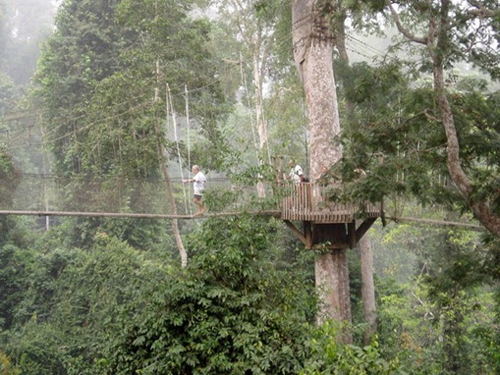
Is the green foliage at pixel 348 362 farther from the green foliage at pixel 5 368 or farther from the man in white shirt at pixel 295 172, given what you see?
the green foliage at pixel 5 368

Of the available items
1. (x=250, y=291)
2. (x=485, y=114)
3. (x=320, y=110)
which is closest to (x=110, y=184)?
(x=320, y=110)

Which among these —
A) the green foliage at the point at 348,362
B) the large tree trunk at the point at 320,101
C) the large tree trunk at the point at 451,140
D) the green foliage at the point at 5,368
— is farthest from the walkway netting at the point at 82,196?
the green foliage at the point at 348,362

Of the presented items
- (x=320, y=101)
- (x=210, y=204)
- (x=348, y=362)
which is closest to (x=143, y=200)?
(x=210, y=204)

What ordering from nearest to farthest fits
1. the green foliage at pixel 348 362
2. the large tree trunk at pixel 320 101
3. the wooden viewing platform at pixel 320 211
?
the green foliage at pixel 348 362, the wooden viewing platform at pixel 320 211, the large tree trunk at pixel 320 101

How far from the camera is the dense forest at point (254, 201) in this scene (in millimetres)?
4648

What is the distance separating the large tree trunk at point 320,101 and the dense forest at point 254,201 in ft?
0.10

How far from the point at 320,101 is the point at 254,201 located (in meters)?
Answer: 2.33

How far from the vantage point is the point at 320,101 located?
7.67 m

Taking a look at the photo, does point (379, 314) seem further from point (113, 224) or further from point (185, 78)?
point (113, 224)

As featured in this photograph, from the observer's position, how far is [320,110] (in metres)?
7.64

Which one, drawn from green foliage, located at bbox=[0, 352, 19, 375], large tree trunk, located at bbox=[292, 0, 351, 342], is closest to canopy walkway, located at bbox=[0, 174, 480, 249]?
large tree trunk, located at bbox=[292, 0, 351, 342]

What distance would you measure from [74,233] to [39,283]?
7.05ft

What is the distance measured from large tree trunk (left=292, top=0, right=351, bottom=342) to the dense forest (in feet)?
0.10

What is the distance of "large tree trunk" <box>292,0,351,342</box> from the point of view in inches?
289
